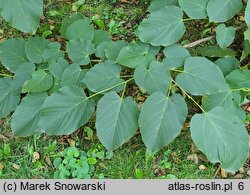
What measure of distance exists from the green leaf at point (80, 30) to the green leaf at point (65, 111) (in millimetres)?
424

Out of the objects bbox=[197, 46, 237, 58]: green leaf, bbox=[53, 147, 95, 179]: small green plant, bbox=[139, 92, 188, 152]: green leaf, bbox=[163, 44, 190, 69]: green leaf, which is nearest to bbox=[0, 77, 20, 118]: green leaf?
bbox=[53, 147, 95, 179]: small green plant

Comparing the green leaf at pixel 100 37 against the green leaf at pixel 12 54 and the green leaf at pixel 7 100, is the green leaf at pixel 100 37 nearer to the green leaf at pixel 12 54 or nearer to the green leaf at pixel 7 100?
the green leaf at pixel 12 54

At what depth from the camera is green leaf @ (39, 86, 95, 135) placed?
2.45 metres

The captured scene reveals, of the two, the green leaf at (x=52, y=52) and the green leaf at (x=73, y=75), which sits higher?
the green leaf at (x=52, y=52)

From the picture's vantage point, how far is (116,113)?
242 cm

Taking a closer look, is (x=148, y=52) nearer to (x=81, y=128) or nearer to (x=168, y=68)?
(x=168, y=68)

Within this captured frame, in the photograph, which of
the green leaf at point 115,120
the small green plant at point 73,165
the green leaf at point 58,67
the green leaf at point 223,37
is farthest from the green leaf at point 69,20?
the green leaf at point 223,37

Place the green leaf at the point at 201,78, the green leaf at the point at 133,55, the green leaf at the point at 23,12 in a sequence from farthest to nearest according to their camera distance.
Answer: the green leaf at the point at 133,55, the green leaf at the point at 201,78, the green leaf at the point at 23,12

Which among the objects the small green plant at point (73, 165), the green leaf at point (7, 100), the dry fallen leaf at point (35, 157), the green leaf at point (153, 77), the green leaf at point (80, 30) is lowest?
the small green plant at point (73, 165)

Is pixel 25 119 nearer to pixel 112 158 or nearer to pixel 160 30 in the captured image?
pixel 112 158

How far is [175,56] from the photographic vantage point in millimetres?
2588

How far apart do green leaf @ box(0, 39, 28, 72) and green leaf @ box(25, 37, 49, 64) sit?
0.06 metres

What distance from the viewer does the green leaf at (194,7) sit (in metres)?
2.65

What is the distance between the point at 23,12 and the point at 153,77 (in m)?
0.87
